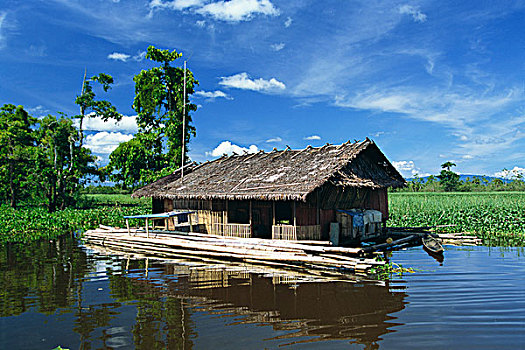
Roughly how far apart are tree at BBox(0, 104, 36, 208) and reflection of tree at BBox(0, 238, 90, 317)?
17.0 m

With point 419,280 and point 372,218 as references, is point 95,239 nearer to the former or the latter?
point 372,218

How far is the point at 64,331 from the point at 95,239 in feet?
43.4

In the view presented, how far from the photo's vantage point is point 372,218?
17.2m

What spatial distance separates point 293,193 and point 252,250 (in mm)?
2617

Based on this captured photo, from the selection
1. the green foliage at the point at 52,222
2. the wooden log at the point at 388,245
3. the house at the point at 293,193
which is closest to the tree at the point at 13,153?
the green foliage at the point at 52,222

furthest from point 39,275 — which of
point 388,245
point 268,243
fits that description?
point 388,245

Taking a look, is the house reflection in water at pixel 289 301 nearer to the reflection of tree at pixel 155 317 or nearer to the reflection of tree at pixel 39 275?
the reflection of tree at pixel 155 317

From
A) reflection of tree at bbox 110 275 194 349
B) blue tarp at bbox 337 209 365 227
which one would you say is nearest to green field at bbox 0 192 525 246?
blue tarp at bbox 337 209 365 227

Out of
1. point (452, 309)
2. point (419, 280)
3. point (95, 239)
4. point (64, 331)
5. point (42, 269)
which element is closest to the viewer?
point (64, 331)

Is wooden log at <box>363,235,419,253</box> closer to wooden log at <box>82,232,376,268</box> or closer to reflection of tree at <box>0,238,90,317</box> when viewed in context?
wooden log at <box>82,232,376,268</box>

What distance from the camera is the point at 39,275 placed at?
1276 cm

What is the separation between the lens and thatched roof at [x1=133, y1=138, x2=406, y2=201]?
1484 centimetres

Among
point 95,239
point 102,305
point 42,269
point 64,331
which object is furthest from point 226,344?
point 95,239

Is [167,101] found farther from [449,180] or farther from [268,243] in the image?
[449,180]
